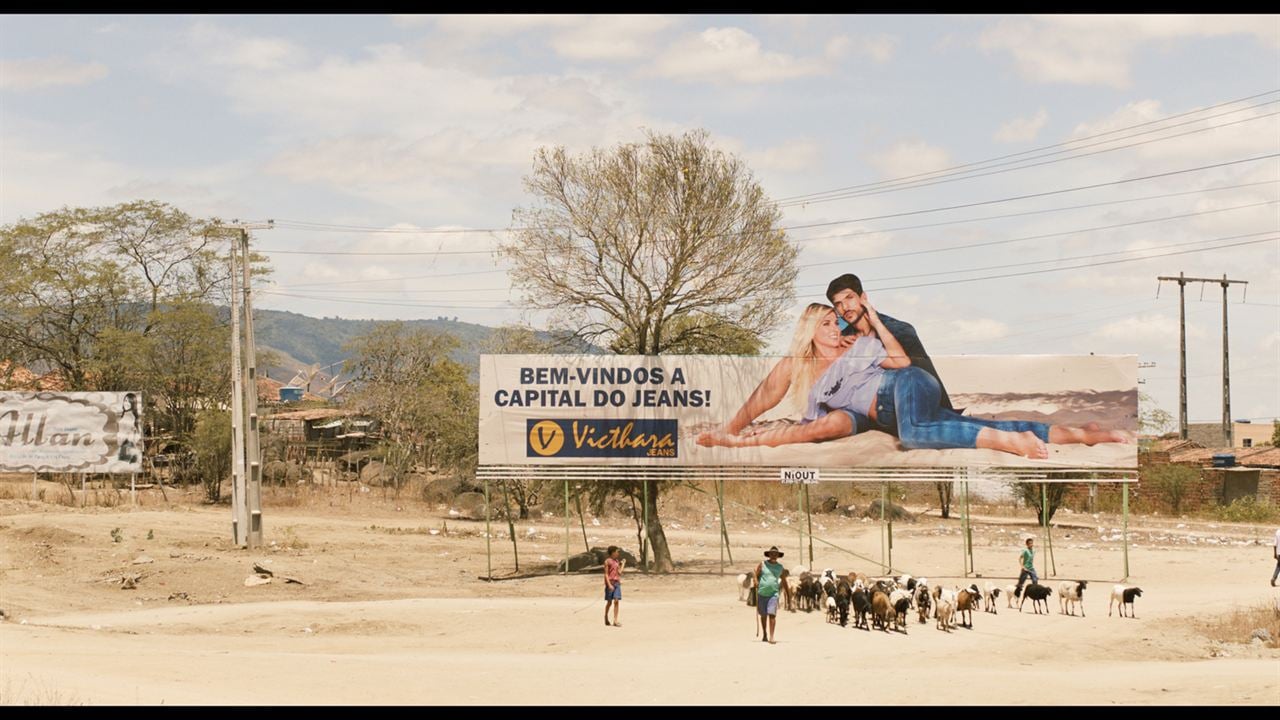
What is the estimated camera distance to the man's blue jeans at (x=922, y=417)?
32.6 m

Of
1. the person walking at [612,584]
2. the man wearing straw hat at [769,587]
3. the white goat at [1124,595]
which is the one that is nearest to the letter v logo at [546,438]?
the person walking at [612,584]

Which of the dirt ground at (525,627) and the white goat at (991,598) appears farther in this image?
the white goat at (991,598)

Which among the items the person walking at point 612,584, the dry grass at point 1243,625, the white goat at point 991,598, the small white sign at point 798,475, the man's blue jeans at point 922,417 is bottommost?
the dry grass at point 1243,625

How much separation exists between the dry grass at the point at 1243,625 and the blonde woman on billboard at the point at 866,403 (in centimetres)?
709

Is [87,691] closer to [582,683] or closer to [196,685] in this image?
[196,685]

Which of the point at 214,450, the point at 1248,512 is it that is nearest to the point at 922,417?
the point at 1248,512

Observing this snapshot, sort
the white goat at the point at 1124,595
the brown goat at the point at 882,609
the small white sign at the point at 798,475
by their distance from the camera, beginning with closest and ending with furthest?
the brown goat at the point at 882,609 → the white goat at the point at 1124,595 → the small white sign at the point at 798,475

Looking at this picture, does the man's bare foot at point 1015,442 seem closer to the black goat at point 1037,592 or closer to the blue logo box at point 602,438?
the black goat at point 1037,592

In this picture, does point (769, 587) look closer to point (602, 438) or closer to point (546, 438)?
point (602, 438)

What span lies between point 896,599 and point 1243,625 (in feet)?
22.9

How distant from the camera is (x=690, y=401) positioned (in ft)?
108

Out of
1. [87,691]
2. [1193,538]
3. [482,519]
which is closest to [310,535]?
[482,519]

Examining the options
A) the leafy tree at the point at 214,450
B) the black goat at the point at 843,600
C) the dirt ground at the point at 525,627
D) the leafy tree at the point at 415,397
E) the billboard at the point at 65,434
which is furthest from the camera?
the leafy tree at the point at 214,450

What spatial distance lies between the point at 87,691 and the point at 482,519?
35625 millimetres
